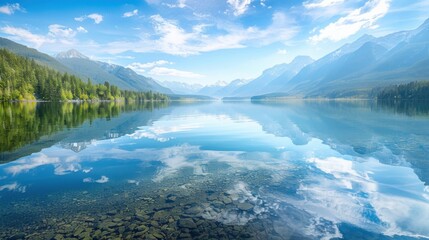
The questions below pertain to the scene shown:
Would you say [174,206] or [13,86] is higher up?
[13,86]

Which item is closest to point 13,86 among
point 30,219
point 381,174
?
point 30,219

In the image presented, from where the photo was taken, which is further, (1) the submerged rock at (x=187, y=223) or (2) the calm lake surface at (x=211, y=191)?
(1) the submerged rock at (x=187, y=223)

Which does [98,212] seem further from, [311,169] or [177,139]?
[177,139]

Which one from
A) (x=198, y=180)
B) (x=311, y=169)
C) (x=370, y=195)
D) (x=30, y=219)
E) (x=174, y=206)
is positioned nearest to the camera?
(x=30, y=219)

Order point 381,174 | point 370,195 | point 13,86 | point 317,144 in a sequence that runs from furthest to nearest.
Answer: point 13,86 < point 317,144 < point 381,174 < point 370,195

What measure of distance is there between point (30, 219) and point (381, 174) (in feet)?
98.6

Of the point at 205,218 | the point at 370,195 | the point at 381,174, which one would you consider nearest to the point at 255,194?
the point at 205,218

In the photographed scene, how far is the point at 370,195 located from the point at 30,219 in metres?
24.2

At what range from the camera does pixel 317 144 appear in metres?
41.2

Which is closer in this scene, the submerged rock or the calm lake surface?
the calm lake surface

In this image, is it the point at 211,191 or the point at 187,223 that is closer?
the point at 187,223

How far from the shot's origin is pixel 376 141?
142 ft

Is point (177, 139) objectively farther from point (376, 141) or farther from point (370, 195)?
point (376, 141)

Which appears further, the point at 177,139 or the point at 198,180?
the point at 177,139
